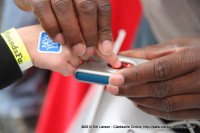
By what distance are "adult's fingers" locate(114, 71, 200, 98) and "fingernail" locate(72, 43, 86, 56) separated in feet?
0.30

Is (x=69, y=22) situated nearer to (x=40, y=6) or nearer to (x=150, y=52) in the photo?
(x=40, y=6)

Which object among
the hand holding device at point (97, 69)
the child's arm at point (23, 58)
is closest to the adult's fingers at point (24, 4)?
the child's arm at point (23, 58)

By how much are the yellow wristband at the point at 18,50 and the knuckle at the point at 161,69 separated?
235 millimetres

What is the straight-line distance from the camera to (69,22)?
19.1 inches

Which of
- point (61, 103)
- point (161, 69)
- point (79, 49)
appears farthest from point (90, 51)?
point (61, 103)

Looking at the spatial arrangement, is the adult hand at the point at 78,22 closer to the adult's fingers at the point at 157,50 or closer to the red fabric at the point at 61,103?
the adult's fingers at the point at 157,50

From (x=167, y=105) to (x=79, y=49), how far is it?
0.18 metres

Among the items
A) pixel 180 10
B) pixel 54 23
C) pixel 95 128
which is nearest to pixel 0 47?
pixel 54 23

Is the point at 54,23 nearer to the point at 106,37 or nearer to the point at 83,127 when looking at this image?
the point at 106,37

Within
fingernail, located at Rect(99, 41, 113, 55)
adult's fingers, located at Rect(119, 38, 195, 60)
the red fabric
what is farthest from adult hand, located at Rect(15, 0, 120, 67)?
the red fabric

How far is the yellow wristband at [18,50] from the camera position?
0.55 m

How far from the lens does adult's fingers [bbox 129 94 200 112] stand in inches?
20.5

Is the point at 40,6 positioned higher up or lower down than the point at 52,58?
higher up

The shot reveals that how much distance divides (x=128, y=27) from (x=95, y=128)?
0.52 metres
